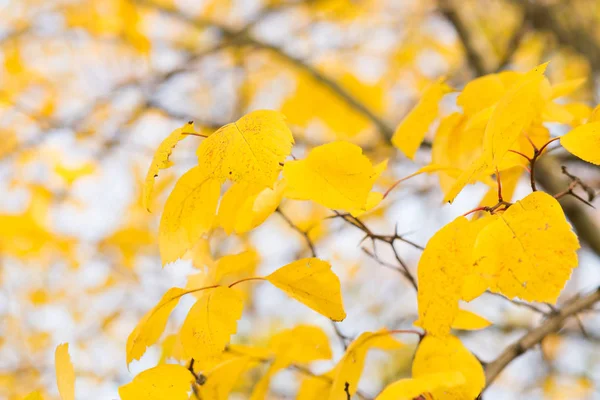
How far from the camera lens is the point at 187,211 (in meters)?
0.43

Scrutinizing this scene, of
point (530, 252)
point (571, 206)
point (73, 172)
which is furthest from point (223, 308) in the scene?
point (73, 172)

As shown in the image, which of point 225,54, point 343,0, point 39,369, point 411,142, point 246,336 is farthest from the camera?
point 343,0

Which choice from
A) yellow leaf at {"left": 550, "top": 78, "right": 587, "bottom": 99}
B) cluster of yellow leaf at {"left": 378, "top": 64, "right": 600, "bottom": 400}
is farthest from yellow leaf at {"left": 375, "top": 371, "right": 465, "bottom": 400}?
yellow leaf at {"left": 550, "top": 78, "right": 587, "bottom": 99}

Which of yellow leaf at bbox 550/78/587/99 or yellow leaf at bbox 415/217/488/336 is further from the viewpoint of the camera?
yellow leaf at bbox 550/78/587/99

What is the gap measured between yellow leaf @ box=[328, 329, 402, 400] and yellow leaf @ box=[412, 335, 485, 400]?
50 mm

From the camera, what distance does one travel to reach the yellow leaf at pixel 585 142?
38 cm

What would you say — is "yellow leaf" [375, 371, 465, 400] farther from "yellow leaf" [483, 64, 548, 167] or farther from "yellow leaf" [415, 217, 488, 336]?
"yellow leaf" [483, 64, 548, 167]

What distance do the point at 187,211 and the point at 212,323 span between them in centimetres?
9

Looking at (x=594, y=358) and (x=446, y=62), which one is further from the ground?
(x=446, y=62)

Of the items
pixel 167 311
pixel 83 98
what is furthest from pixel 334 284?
pixel 83 98

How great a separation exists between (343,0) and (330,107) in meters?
0.57

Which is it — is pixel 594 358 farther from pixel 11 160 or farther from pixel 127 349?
pixel 11 160

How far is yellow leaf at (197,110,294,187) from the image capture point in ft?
1.16

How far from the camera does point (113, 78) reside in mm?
2041
